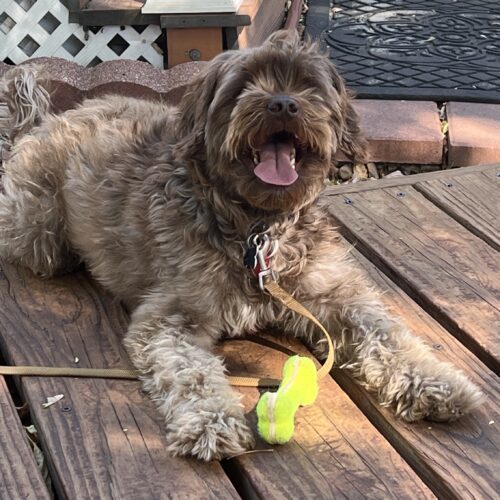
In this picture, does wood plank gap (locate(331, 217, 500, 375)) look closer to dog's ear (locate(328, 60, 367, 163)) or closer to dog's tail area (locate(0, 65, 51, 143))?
dog's ear (locate(328, 60, 367, 163))

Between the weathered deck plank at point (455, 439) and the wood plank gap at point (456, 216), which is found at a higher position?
the weathered deck plank at point (455, 439)

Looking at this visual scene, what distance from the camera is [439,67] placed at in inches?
266

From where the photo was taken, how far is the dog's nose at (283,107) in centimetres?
330

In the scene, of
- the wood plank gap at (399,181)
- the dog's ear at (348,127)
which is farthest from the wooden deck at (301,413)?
the dog's ear at (348,127)

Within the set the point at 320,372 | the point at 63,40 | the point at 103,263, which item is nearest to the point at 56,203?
the point at 103,263

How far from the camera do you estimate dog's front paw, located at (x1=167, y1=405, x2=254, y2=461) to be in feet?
10.1

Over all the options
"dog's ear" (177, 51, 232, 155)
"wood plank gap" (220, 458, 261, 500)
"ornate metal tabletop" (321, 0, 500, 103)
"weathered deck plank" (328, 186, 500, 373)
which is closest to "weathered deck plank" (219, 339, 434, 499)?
"wood plank gap" (220, 458, 261, 500)

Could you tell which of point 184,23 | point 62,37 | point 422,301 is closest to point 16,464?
point 422,301

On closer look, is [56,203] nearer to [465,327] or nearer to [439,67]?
[465,327]

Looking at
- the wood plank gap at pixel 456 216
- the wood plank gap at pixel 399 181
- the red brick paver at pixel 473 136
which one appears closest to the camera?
the wood plank gap at pixel 456 216

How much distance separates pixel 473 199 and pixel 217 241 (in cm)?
187

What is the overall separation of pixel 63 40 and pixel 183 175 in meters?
3.17

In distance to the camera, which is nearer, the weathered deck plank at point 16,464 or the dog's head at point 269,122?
the weathered deck plank at point 16,464

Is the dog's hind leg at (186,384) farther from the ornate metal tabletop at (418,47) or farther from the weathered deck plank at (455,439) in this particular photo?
the ornate metal tabletop at (418,47)
